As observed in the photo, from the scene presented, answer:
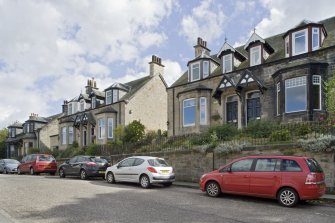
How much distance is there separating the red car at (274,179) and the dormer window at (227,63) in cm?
1456

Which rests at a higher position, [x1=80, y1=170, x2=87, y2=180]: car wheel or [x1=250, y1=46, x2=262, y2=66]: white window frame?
[x1=250, y1=46, x2=262, y2=66]: white window frame

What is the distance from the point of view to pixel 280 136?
16.5m

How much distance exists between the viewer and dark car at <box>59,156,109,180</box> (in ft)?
66.1

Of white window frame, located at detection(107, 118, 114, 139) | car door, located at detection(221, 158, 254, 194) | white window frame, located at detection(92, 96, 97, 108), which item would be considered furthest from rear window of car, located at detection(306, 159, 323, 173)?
white window frame, located at detection(92, 96, 97, 108)

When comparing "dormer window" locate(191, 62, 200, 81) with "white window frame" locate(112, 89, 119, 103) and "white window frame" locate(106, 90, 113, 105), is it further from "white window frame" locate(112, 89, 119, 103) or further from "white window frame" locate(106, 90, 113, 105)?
"white window frame" locate(106, 90, 113, 105)

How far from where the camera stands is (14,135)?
59.4 meters

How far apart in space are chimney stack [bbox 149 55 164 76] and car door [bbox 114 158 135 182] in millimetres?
20388

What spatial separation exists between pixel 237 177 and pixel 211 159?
568 cm

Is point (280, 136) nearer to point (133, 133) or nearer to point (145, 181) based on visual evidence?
point (145, 181)

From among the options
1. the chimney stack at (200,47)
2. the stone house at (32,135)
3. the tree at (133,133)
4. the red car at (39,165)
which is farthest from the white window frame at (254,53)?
the stone house at (32,135)

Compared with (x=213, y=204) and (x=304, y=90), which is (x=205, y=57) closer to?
(x=304, y=90)

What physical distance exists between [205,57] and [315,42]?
29.6ft

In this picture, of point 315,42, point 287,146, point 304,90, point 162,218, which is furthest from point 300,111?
point 162,218

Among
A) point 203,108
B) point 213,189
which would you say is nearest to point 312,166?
point 213,189
